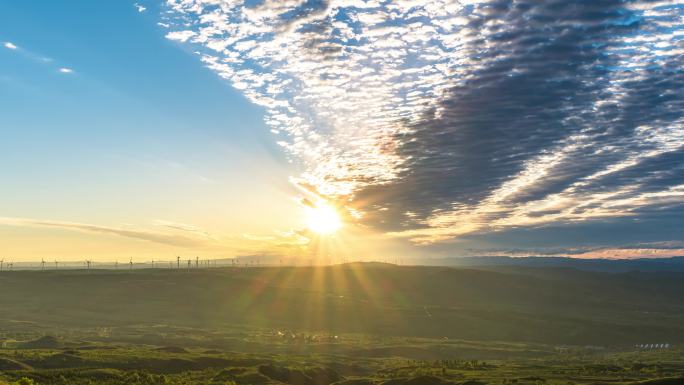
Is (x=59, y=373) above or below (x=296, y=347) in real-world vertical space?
above

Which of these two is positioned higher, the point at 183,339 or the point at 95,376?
the point at 95,376

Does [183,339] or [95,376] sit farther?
[183,339]

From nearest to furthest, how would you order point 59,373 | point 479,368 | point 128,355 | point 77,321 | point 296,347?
point 59,373 < point 128,355 < point 479,368 < point 296,347 < point 77,321

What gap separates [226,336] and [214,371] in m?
89.5

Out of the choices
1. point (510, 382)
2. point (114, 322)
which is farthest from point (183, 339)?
point (510, 382)

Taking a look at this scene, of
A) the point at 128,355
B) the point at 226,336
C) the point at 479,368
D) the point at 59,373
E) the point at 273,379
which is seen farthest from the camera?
the point at 226,336

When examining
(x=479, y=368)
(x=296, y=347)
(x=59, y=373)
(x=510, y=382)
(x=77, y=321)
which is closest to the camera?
(x=59, y=373)

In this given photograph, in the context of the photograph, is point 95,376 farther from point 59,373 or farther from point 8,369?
point 8,369

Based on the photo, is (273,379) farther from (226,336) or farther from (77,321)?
(77,321)

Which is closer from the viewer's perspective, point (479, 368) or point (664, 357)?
point (479, 368)

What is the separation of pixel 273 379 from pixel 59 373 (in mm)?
29869

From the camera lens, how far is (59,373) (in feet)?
212

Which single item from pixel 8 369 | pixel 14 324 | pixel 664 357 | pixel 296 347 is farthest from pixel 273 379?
pixel 14 324

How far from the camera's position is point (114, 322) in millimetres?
199375
